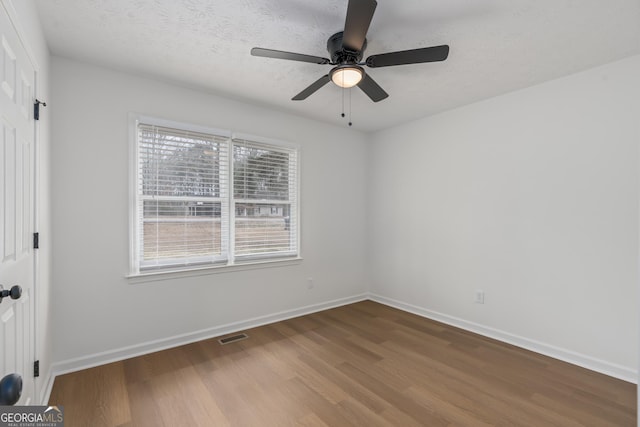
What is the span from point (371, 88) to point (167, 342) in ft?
9.74

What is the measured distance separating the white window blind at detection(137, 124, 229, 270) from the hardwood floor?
3.12 feet

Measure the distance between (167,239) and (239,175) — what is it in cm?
101

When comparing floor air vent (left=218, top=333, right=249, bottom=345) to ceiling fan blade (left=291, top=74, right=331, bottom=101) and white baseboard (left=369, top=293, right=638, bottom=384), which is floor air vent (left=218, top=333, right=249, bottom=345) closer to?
white baseboard (left=369, top=293, right=638, bottom=384)

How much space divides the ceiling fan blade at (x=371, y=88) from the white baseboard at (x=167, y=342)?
2.67 metres

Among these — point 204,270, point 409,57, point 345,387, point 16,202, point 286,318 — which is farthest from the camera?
point 286,318

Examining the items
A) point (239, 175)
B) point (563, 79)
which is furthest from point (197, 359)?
point (563, 79)

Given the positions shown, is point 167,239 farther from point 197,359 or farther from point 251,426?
point 251,426

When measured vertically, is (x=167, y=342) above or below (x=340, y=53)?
below

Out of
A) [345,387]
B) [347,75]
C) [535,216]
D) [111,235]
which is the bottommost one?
[345,387]

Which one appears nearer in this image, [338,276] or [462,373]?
[462,373]

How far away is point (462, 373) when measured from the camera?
2.50 m

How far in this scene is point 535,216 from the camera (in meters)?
2.91

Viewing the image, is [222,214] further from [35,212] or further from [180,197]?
[35,212]

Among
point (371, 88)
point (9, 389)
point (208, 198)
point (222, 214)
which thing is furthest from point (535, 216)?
point (9, 389)
